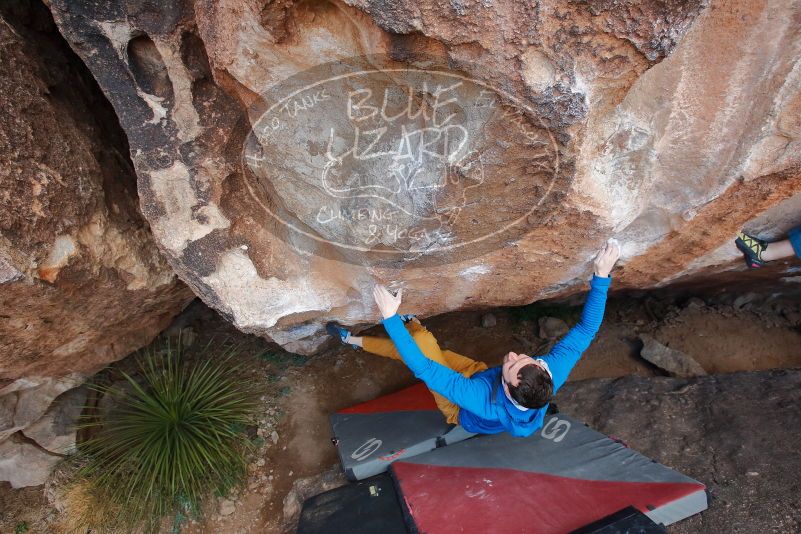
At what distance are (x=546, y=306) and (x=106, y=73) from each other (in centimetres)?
348

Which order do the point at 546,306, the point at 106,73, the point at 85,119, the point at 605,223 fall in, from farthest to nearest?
1. the point at 546,306
2. the point at 85,119
3. the point at 605,223
4. the point at 106,73

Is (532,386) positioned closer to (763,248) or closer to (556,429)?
(556,429)

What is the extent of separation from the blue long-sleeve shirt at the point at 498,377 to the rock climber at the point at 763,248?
106 cm

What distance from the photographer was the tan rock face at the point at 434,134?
64.8 inches

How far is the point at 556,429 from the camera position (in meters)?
3.01

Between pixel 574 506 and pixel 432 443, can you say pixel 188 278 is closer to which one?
pixel 432 443

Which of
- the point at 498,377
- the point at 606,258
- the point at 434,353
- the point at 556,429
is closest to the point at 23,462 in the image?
the point at 434,353

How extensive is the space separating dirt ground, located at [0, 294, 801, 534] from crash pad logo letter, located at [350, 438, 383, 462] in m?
0.36

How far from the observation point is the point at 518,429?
8.13ft

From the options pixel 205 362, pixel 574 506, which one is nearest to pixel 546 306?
pixel 574 506

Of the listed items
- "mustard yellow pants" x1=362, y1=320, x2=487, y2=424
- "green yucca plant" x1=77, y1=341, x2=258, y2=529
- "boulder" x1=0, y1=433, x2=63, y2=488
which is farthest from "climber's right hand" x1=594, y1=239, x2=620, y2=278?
"boulder" x1=0, y1=433, x2=63, y2=488

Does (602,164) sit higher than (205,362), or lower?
higher

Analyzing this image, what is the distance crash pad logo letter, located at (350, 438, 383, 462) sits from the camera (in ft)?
10.1

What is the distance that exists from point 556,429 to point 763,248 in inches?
60.4
